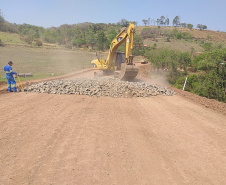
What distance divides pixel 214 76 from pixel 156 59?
987cm

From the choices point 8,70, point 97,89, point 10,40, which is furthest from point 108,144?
point 10,40

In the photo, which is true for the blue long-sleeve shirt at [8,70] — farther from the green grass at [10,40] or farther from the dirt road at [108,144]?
the green grass at [10,40]

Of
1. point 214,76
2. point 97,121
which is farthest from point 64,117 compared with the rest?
point 214,76

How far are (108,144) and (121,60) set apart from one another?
13180 millimetres

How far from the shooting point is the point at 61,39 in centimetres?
6266

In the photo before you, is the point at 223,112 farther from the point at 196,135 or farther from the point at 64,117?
the point at 64,117

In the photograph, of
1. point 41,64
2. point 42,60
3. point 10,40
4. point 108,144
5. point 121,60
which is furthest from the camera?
point 10,40

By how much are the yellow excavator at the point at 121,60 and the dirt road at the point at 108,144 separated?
15.7 feet

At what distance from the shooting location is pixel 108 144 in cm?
466

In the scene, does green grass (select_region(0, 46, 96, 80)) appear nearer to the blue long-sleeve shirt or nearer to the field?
the blue long-sleeve shirt

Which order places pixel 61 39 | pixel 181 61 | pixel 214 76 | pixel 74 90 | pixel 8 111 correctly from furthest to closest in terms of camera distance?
1. pixel 61 39
2. pixel 181 61
3. pixel 214 76
4. pixel 74 90
5. pixel 8 111

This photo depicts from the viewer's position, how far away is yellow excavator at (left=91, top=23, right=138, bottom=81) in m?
12.3

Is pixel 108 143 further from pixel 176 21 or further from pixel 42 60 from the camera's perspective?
pixel 176 21

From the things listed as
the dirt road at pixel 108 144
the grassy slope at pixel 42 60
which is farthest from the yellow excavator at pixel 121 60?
the grassy slope at pixel 42 60
